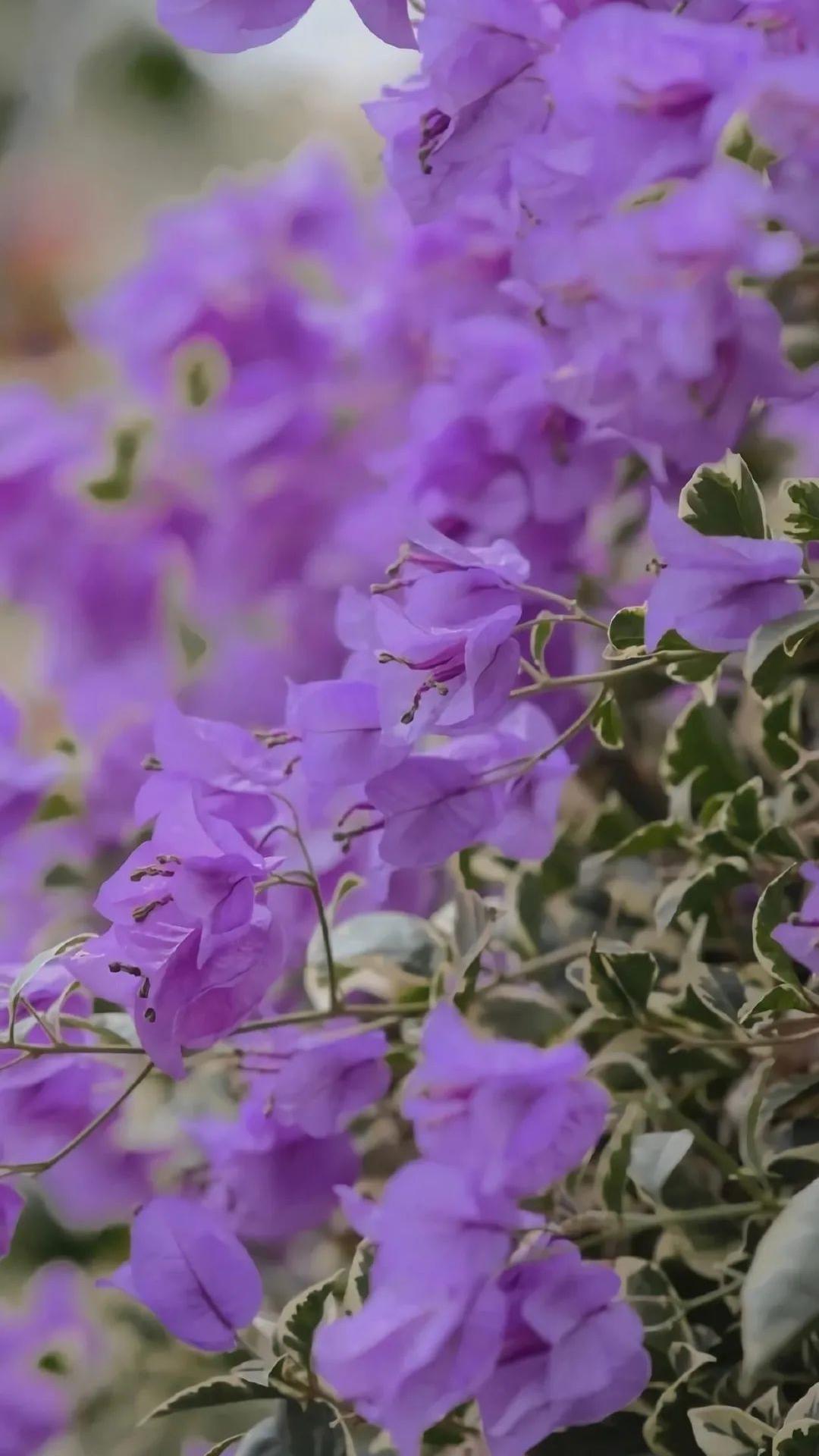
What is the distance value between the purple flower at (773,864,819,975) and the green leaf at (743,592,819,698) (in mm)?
47

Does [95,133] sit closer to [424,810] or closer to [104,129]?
[104,129]

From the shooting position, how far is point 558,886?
480mm

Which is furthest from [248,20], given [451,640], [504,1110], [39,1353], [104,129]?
[104,129]

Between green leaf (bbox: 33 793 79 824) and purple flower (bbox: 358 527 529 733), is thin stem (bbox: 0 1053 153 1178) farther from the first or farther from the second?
green leaf (bbox: 33 793 79 824)

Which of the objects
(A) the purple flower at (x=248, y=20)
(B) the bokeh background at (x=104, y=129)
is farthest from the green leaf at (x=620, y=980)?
(B) the bokeh background at (x=104, y=129)

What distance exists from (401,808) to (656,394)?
122 mm

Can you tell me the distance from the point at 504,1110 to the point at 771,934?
80mm

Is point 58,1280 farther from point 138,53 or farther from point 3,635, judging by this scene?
point 138,53

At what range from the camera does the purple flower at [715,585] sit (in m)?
0.27

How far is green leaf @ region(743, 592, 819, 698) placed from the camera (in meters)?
0.28

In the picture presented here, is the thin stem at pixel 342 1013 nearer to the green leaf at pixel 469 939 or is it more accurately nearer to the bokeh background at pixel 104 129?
the green leaf at pixel 469 939

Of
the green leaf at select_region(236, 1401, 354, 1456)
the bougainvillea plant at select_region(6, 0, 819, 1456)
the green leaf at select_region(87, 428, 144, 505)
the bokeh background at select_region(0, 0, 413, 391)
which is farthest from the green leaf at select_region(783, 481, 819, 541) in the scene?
the bokeh background at select_region(0, 0, 413, 391)

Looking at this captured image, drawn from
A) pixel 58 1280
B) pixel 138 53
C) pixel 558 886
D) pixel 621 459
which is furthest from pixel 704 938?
pixel 138 53

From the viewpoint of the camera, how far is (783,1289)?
0.31 meters
